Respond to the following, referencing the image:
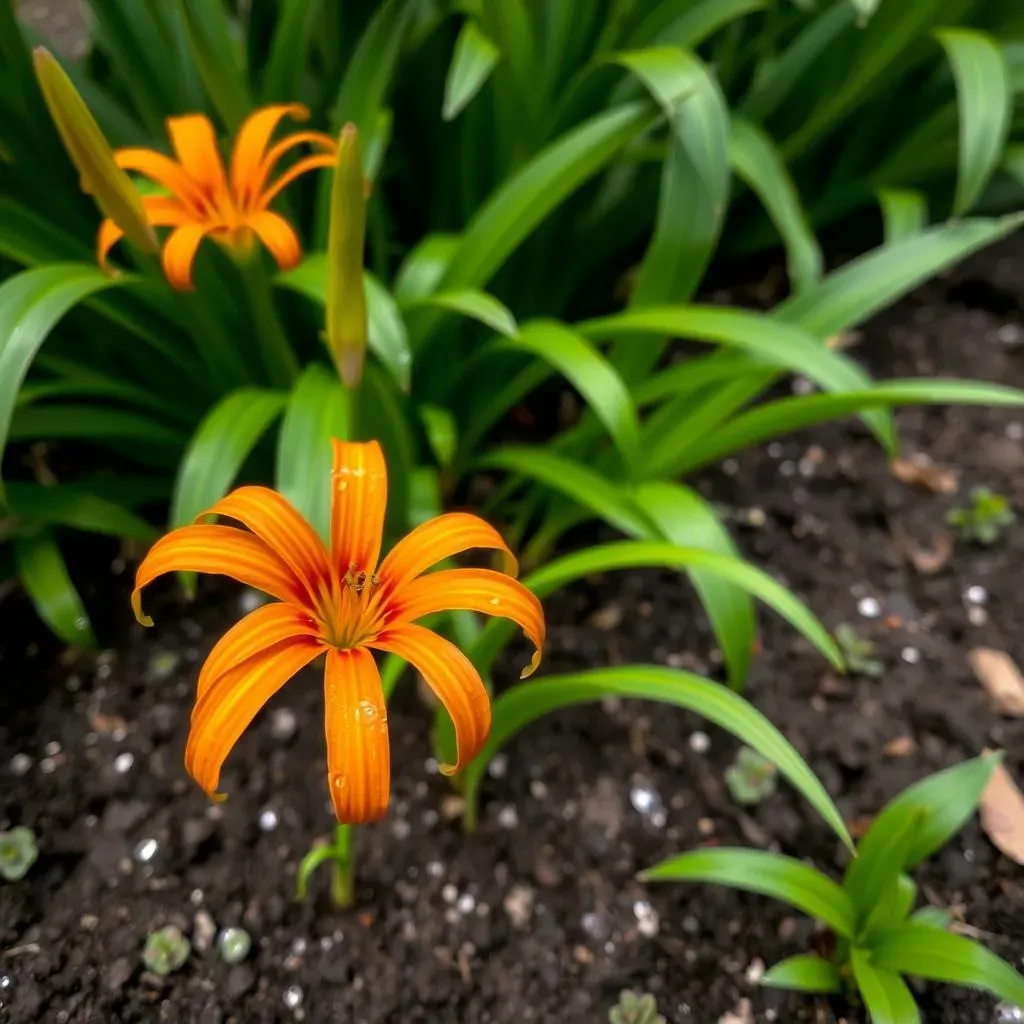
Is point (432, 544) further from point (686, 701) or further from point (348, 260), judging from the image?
point (686, 701)

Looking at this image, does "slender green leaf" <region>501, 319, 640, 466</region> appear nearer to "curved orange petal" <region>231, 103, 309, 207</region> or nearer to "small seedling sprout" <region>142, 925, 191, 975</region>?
"curved orange petal" <region>231, 103, 309, 207</region>

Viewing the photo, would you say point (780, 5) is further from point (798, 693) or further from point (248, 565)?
point (248, 565)

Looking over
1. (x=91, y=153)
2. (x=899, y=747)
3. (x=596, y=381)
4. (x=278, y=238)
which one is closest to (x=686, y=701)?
(x=596, y=381)

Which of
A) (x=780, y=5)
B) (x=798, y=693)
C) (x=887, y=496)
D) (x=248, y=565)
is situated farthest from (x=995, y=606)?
(x=248, y=565)

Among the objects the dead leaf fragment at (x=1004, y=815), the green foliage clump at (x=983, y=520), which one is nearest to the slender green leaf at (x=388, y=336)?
the dead leaf fragment at (x=1004, y=815)

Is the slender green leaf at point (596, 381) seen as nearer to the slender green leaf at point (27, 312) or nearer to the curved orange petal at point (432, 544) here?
the curved orange petal at point (432, 544)

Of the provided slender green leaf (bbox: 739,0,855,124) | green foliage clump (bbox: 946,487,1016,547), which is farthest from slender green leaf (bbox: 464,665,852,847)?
slender green leaf (bbox: 739,0,855,124)

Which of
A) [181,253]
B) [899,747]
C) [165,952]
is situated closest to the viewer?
[181,253]
